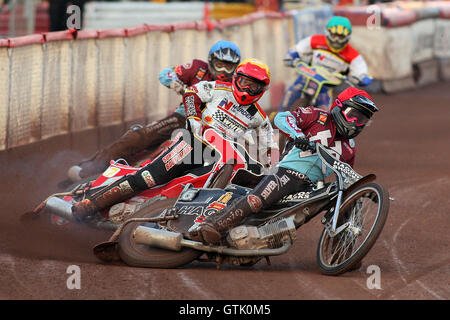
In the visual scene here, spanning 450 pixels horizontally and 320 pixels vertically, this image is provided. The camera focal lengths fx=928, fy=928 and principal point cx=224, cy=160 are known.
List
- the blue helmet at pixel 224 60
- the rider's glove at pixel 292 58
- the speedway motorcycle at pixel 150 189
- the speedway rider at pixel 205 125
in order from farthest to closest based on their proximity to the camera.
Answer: the rider's glove at pixel 292 58 < the blue helmet at pixel 224 60 < the speedway rider at pixel 205 125 < the speedway motorcycle at pixel 150 189

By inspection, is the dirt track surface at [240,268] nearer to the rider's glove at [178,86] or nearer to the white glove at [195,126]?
the white glove at [195,126]

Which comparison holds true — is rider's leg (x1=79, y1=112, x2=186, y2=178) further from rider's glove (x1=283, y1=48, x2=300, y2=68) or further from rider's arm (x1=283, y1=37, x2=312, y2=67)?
rider's arm (x1=283, y1=37, x2=312, y2=67)

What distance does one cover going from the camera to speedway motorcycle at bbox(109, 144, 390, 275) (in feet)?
25.4

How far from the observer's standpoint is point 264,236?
7.92 metres

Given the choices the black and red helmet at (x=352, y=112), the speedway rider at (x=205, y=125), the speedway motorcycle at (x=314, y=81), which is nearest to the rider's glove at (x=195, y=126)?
the speedway rider at (x=205, y=125)

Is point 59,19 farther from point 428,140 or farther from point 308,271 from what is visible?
point 308,271

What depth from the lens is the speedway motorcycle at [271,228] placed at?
7.74 m

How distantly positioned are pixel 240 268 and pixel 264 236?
0.43m

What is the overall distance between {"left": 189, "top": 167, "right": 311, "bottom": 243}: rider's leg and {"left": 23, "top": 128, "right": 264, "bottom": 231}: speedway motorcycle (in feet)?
1.93

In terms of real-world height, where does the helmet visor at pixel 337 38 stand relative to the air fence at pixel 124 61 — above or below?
above

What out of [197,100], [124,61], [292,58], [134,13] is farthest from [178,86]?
[134,13]

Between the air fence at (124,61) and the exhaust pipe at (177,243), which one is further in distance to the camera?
the air fence at (124,61)

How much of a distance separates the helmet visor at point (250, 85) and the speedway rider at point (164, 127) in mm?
1537

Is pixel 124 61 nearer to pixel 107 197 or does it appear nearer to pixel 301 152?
pixel 107 197
